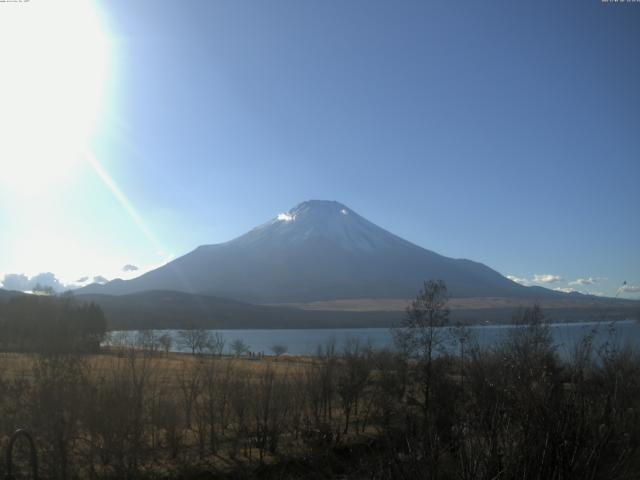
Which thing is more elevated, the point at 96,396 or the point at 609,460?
the point at 609,460

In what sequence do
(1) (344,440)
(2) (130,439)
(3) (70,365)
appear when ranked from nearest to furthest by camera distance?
(3) (70,365)
(2) (130,439)
(1) (344,440)

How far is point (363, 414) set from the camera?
2458cm

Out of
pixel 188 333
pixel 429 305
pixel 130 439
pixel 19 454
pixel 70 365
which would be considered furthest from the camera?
pixel 188 333

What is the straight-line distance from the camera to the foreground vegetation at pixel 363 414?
4.53 meters

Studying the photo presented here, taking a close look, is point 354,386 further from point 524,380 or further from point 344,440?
point 524,380

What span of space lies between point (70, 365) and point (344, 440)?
442 inches

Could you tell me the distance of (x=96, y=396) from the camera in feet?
47.5

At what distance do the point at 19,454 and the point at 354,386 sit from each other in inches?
510

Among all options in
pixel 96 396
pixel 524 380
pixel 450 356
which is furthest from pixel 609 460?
pixel 450 356

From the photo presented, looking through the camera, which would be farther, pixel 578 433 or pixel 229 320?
pixel 229 320

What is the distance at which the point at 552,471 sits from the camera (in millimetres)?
4418

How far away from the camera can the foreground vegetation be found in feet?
14.9

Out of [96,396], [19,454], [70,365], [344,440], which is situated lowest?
[344,440]

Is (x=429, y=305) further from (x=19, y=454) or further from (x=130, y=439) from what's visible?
(x=19, y=454)
